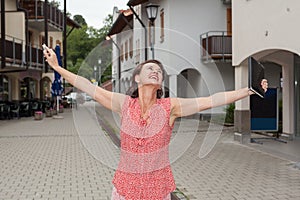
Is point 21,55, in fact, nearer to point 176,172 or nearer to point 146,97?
point 176,172

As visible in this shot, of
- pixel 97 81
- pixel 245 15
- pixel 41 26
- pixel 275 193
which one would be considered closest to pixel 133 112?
pixel 97 81

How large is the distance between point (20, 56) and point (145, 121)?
872 inches

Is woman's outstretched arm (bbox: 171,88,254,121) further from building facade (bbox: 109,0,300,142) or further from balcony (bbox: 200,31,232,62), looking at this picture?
balcony (bbox: 200,31,232,62)

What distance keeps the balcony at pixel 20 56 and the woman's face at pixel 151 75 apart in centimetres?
2006

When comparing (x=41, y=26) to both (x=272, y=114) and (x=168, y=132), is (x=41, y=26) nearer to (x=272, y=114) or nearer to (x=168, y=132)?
(x=272, y=114)

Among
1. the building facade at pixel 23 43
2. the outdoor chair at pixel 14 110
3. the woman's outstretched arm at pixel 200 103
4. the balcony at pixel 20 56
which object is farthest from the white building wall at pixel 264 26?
the outdoor chair at pixel 14 110

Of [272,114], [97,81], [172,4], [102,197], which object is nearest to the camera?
[97,81]

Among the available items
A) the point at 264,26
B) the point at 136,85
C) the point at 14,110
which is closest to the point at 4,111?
the point at 14,110

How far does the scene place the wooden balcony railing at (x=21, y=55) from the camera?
22141 mm

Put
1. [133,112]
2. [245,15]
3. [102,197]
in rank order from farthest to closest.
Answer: [245,15]
[102,197]
[133,112]

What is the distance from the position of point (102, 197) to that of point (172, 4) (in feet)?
53.0

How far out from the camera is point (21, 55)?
23797 mm

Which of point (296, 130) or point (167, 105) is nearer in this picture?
point (167, 105)

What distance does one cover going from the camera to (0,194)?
6.79m
